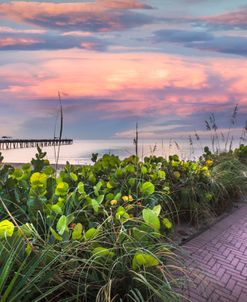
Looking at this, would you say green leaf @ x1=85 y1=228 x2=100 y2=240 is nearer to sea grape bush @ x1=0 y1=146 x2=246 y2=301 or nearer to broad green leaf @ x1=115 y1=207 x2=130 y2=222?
sea grape bush @ x1=0 y1=146 x2=246 y2=301

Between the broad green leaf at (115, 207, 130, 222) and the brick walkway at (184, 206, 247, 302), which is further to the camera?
A: the brick walkway at (184, 206, 247, 302)

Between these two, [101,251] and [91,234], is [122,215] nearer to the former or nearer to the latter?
[91,234]

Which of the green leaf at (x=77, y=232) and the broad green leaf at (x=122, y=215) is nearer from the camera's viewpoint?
the green leaf at (x=77, y=232)

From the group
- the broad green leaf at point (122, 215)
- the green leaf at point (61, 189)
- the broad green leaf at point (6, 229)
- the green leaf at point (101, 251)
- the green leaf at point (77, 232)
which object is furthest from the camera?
the green leaf at point (61, 189)

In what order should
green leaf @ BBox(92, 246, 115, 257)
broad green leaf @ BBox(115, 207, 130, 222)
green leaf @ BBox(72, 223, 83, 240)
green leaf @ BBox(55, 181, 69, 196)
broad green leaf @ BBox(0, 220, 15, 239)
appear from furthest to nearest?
1. green leaf @ BBox(55, 181, 69, 196)
2. broad green leaf @ BBox(115, 207, 130, 222)
3. green leaf @ BBox(72, 223, 83, 240)
4. green leaf @ BBox(92, 246, 115, 257)
5. broad green leaf @ BBox(0, 220, 15, 239)

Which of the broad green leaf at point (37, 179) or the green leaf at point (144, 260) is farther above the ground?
the broad green leaf at point (37, 179)

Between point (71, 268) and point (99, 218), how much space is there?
0.80m

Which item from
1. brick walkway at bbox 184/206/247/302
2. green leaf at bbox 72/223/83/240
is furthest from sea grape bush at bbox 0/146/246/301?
brick walkway at bbox 184/206/247/302

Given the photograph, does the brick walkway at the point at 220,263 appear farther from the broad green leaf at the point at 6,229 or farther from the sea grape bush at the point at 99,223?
the broad green leaf at the point at 6,229

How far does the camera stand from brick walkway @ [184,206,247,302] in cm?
272

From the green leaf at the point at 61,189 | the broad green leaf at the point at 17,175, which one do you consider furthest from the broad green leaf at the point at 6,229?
the broad green leaf at the point at 17,175

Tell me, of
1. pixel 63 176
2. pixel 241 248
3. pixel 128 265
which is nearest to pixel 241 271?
pixel 241 248

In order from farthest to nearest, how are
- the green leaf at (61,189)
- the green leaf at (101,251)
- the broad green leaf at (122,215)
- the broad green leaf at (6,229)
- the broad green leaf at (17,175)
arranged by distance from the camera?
the broad green leaf at (17,175) < the green leaf at (61,189) < the broad green leaf at (122,215) < the green leaf at (101,251) < the broad green leaf at (6,229)

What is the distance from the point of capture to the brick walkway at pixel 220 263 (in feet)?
8.91
